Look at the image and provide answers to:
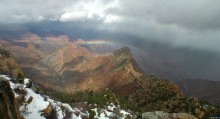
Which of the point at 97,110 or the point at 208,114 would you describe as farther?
the point at 208,114

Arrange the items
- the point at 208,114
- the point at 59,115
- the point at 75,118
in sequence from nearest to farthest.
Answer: the point at 59,115 < the point at 75,118 < the point at 208,114

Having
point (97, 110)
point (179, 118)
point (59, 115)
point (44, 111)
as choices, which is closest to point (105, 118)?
point (97, 110)

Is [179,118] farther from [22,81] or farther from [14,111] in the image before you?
[22,81]

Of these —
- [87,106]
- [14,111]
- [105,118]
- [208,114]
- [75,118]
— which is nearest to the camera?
[14,111]

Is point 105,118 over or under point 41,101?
under

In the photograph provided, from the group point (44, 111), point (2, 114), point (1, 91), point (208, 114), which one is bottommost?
point (208, 114)

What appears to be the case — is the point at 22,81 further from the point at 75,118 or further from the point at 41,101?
the point at 75,118

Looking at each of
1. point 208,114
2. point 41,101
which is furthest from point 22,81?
point 208,114
